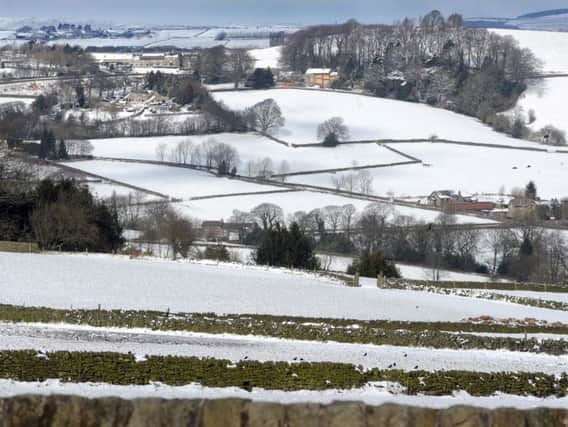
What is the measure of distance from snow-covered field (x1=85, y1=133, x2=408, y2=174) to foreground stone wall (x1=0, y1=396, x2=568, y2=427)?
59844 millimetres

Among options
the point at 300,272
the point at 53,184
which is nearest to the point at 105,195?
the point at 53,184

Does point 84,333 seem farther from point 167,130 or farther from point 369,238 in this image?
point 167,130

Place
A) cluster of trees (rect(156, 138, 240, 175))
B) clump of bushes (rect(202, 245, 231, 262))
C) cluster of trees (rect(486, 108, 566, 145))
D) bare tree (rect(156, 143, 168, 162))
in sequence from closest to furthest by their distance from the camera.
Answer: clump of bushes (rect(202, 245, 231, 262)) → cluster of trees (rect(156, 138, 240, 175)) → bare tree (rect(156, 143, 168, 162)) → cluster of trees (rect(486, 108, 566, 145))

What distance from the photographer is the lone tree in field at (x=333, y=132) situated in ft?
261

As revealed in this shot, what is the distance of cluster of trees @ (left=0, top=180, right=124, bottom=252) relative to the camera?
97.9ft

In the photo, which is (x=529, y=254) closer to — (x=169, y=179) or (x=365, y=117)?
(x=169, y=179)

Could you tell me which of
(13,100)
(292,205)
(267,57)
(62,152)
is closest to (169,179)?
(292,205)

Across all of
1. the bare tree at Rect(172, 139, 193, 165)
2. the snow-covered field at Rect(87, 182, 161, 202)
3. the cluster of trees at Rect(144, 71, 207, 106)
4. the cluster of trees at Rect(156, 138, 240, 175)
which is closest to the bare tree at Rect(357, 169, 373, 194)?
the cluster of trees at Rect(156, 138, 240, 175)

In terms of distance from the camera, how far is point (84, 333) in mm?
13117

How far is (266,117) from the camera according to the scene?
87.3 meters

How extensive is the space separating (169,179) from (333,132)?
22.0 meters

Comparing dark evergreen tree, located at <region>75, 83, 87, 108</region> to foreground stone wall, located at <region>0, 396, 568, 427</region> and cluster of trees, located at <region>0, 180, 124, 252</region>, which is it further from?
foreground stone wall, located at <region>0, 396, 568, 427</region>

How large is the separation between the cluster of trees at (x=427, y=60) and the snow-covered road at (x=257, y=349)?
8595cm

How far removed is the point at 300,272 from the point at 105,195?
99.7ft
